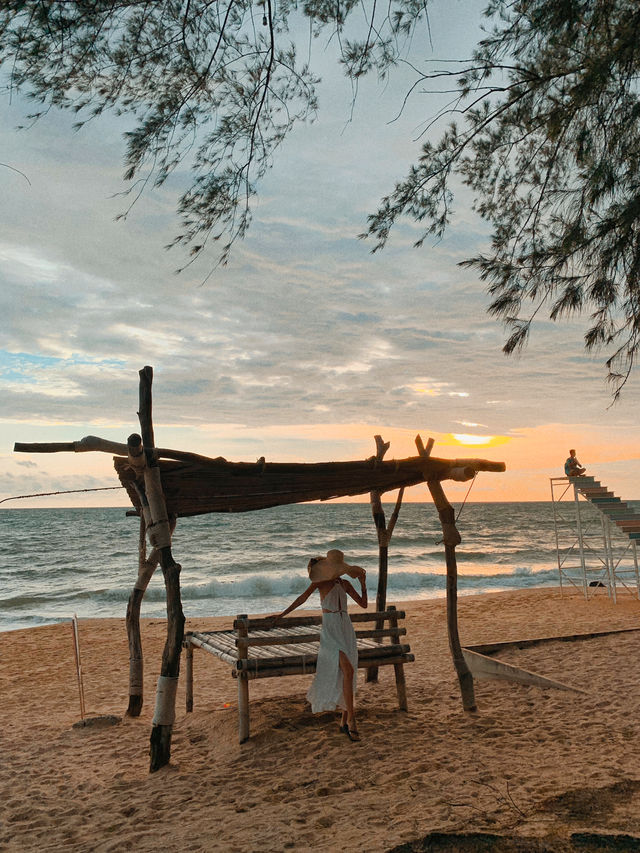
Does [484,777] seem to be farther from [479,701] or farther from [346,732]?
[479,701]

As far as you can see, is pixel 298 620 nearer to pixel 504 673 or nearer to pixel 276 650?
pixel 276 650

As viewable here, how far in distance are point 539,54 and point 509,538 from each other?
40979mm

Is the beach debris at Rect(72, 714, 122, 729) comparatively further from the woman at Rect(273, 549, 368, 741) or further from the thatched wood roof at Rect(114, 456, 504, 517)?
the woman at Rect(273, 549, 368, 741)

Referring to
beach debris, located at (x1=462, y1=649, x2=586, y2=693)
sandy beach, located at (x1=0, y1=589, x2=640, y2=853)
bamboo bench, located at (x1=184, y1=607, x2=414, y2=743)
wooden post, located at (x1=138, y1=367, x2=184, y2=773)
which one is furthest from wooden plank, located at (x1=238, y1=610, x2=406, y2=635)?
beach debris, located at (x1=462, y1=649, x2=586, y2=693)

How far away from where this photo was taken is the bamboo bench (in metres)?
5.51

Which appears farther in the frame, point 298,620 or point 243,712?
point 298,620

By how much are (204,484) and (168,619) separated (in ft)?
3.40

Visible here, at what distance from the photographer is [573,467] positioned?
46.7 ft

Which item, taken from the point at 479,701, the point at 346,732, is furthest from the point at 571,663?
the point at 346,732

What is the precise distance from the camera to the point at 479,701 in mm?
6594

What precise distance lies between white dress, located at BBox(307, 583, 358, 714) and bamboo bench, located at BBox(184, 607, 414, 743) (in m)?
0.14

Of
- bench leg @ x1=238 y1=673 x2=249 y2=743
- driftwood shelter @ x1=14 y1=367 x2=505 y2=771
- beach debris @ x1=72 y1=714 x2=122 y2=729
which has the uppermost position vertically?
driftwood shelter @ x1=14 y1=367 x2=505 y2=771

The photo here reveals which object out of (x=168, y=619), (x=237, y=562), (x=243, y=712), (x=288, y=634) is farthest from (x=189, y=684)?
(x=237, y=562)

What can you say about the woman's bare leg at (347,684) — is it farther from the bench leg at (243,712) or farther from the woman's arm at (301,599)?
the bench leg at (243,712)
